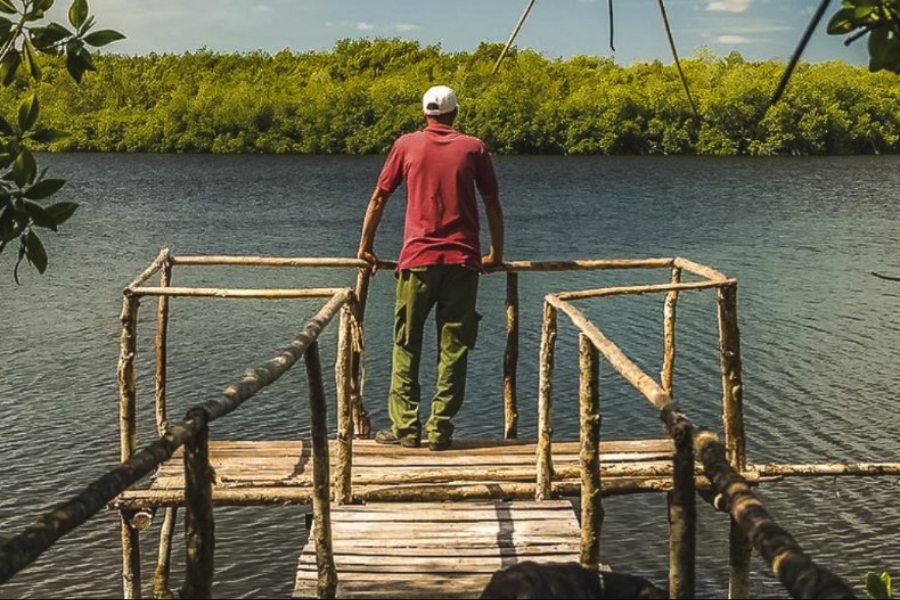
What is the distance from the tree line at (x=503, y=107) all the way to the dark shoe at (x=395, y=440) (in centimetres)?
7104

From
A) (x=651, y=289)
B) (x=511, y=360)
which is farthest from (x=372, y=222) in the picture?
Result: (x=511, y=360)

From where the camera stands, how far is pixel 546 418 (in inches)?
292

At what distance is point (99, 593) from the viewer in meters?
11.4

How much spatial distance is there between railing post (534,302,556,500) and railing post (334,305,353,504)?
44.8 inches

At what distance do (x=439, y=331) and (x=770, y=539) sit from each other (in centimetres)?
513

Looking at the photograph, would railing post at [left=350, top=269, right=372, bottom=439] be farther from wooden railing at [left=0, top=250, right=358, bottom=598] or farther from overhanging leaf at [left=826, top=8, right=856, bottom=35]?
overhanging leaf at [left=826, top=8, right=856, bottom=35]

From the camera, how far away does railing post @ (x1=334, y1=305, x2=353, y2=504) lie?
711 centimetres

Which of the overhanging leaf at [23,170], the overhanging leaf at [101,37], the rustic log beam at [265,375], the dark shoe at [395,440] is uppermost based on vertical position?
the overhanging leaf at [101,37]

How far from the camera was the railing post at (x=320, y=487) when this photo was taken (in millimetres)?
5605

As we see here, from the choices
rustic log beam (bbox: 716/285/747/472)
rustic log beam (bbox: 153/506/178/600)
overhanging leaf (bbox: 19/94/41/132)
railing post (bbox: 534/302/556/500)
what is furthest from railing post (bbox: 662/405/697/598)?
rustic log beam (bbox: 153/506/178/600)

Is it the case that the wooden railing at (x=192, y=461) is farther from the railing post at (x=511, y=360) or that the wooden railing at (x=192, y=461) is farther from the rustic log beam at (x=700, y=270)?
the rustic log beam at (x=700, y=270)

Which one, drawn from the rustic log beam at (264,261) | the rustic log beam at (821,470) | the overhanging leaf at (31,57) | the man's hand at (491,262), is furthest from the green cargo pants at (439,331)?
the overhanging leaf at (31,57)

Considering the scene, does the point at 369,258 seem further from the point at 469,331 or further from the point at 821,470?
the point at 821,470

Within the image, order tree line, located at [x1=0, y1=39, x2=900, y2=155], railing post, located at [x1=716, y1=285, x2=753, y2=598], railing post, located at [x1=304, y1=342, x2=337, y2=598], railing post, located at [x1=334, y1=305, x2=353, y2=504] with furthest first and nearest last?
tree line, located at [x1=0, y1=39, x2=900, y2=155], railing post, located at [x1=716, y1=285, x2=753, y2=598], railing post, located at [x1=334, y1=305, x2=353, y2=504], railing post, located at [x1=304, y1=342, x2=337, y2=598]
